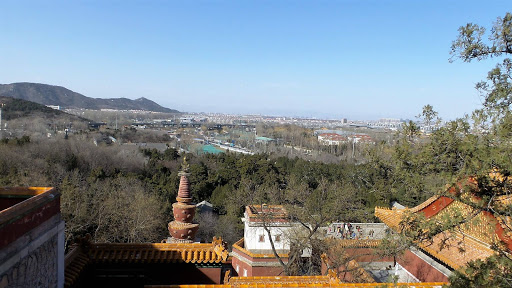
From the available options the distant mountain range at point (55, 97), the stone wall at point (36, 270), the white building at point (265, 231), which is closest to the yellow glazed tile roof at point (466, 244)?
the stone wall at point (36, 270)

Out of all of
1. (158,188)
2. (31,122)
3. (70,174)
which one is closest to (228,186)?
(158,188)

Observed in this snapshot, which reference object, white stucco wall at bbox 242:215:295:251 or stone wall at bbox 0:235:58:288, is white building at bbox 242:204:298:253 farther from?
stone wall at bbox 0:235:58:288

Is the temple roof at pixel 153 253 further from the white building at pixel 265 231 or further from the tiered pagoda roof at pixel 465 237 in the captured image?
the white building at pixel 265 231

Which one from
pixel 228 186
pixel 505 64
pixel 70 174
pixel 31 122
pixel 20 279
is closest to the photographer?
pixel 20 279

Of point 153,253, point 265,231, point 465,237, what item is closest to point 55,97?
point 265,231

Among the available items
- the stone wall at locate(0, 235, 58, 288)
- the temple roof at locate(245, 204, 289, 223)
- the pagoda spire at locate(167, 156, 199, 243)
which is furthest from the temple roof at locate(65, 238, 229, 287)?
the temple roof at locate(245, 204, 289, 223)

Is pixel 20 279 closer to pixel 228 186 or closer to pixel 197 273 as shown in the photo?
pixel 197 273

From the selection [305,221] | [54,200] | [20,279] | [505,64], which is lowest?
[305,221]
